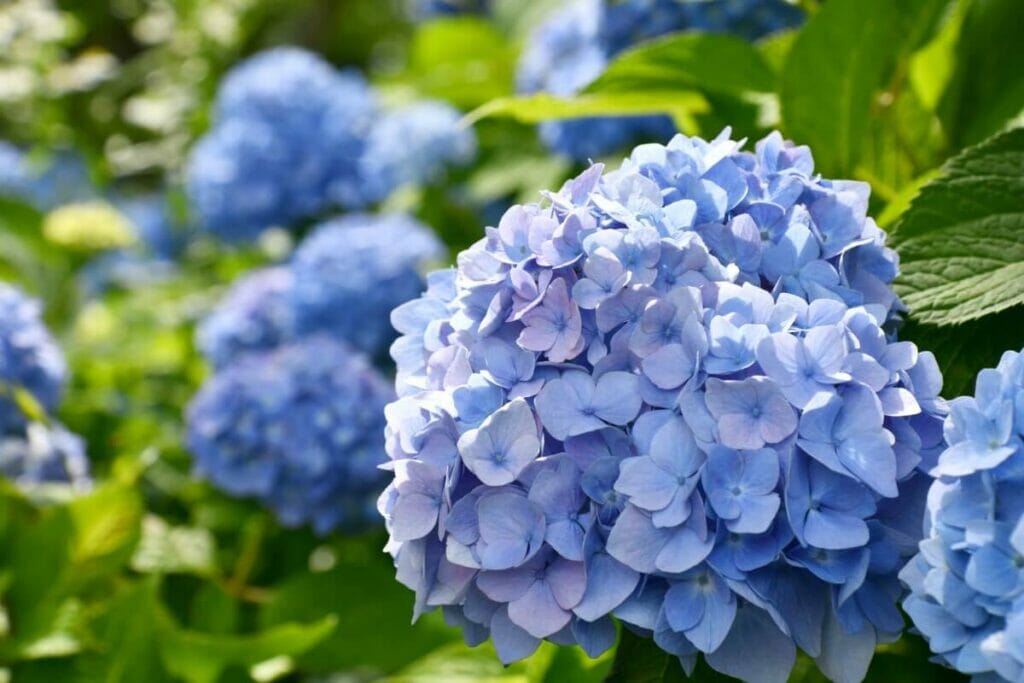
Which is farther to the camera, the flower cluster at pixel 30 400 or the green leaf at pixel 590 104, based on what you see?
the flower cluster at pixel 30 400

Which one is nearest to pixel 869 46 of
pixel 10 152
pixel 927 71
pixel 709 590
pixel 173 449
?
pixel 927 71

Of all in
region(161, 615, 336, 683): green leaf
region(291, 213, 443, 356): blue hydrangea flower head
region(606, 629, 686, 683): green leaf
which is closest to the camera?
region(606, 629, 686, 683): green leaf

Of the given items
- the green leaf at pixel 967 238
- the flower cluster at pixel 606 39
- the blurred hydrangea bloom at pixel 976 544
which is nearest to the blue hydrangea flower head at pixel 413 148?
the flower cluster at pixel 606 39

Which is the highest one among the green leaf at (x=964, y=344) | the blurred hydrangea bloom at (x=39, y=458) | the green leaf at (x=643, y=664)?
the green leaf at (x=964, y=344)

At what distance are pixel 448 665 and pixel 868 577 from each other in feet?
1.56

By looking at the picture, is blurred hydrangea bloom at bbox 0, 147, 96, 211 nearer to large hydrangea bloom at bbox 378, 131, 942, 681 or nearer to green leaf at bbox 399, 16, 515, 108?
green leaf at bbox 399, 16, 515, 108

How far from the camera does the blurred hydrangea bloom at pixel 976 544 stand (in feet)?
1.67

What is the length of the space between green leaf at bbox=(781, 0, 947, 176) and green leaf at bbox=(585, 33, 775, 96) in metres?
0.07

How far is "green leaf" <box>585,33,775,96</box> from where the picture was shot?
996mm

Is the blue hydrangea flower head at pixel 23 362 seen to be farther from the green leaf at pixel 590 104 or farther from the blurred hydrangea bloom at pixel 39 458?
the green leaf at pixel 590 104

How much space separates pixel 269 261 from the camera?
6.81ft

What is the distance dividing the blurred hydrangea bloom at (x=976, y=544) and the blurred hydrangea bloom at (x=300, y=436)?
2.73 ft

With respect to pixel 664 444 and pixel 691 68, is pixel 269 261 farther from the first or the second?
pixel 664 444

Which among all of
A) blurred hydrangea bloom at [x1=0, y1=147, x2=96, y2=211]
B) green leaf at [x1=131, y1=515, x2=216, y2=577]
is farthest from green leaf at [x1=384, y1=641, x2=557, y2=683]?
blurred hydrangea bloom at [x1=0, y1=147, x2=96, y2=211]
